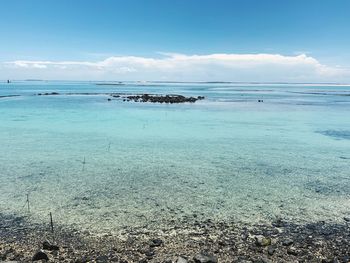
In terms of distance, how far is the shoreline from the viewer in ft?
27.8

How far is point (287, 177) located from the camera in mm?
15766

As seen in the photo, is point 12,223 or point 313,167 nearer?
point 12,223

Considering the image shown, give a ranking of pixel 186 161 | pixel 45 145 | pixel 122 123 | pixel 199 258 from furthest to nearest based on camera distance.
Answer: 1. pixel 122 123
2. pixel 45 145
3. pixel 186 161
4. pixel 199 258

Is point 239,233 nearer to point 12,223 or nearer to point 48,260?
point 48,260

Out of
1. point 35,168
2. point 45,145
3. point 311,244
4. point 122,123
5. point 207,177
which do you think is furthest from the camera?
point 122,123

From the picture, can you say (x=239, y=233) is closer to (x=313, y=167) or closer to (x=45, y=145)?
(x=313, y=167)

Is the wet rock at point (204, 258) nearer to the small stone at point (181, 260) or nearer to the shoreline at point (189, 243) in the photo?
the shoreline at point (189, 243)

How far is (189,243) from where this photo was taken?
931 cm

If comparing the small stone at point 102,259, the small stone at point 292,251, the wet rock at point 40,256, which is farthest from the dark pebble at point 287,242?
the wet rock at point 40,256

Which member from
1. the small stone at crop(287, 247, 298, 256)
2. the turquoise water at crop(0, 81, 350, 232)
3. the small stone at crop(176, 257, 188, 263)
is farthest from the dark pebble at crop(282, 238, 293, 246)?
the small stone at crop(176, 257, 188, 263)

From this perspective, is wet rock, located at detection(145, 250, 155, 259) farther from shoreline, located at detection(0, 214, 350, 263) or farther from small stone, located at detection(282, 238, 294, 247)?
small stone, located at detection(282, 238, 294, 247)

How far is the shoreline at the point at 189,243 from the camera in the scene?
848cm

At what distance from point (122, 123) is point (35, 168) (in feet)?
57.3

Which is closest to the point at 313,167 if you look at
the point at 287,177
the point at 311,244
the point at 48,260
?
the point at 287,177
